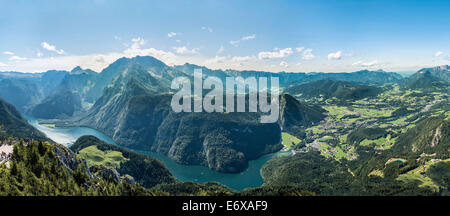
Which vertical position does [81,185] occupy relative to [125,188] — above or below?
above

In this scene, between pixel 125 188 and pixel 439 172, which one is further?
pixel 439 172

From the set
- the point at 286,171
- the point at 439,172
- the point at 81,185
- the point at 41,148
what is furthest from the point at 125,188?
the point at 439,172

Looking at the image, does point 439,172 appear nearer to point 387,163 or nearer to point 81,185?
point 387,163

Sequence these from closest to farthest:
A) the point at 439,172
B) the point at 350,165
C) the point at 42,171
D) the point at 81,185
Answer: the point at 42,171 < the point at 81,185 < the point at 439,172 < the point at 350,165

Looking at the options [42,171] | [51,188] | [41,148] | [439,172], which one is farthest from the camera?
[439,172]

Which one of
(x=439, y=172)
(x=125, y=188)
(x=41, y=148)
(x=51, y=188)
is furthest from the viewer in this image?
(x=439, y=172)
